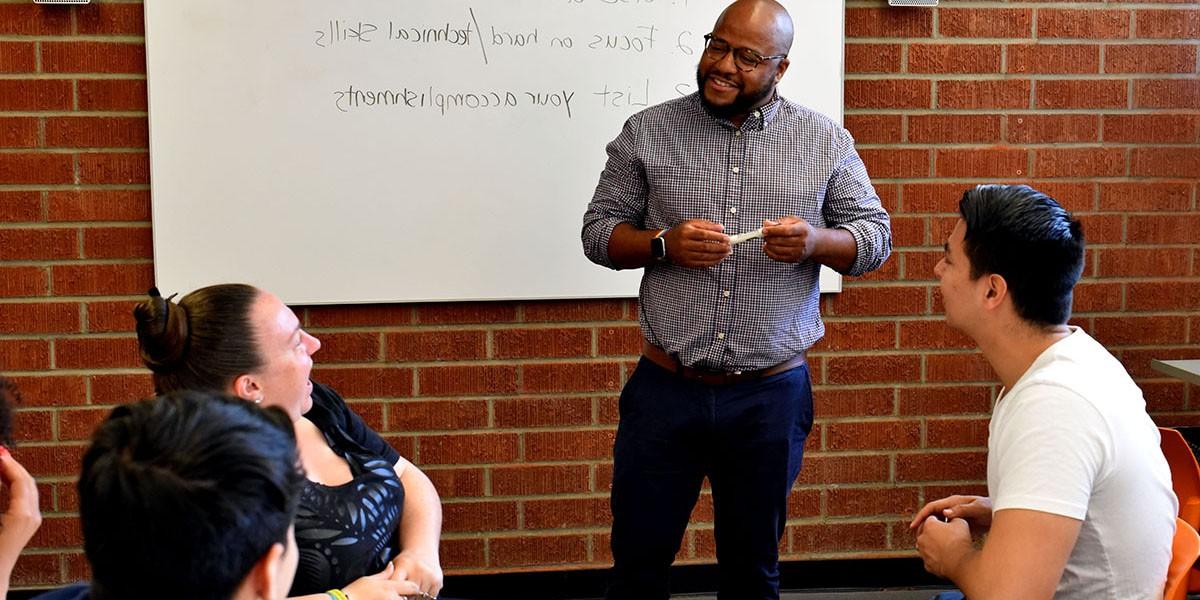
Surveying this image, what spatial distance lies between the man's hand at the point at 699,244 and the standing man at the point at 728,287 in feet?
0.04

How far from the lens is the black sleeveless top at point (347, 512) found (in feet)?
5.51

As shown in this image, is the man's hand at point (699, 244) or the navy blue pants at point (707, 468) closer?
the man's hand at point (699, 244)

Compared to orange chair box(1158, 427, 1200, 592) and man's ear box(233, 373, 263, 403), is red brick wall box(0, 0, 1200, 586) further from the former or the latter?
man's ear box(233, 373, 263, 403)

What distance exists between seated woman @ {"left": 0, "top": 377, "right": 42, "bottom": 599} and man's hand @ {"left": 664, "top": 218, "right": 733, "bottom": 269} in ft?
4.18

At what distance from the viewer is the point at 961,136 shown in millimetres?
3191

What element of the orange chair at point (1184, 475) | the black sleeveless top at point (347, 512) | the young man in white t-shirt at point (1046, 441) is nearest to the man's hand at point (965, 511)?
the young man in white t-shirt at point (1046, 441)

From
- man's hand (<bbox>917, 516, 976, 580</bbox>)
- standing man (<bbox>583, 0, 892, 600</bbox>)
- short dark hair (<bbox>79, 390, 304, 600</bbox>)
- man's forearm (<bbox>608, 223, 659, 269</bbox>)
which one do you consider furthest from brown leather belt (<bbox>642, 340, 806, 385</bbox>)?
short dark hair (<bbox>79, 390, 304, 600</bbox>)

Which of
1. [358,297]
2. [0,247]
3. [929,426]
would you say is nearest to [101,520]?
[358,297]

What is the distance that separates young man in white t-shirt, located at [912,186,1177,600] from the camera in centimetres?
140

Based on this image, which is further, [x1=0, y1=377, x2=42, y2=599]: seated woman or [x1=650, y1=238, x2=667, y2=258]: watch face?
[x1=650, y1=238, x2=667, y2=258]: watch face

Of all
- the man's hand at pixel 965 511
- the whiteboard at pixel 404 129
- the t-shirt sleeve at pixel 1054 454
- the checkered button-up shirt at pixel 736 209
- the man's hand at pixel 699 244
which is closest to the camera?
the t-shirt sleeve at pixel 1054 454

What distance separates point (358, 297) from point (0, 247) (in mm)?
900

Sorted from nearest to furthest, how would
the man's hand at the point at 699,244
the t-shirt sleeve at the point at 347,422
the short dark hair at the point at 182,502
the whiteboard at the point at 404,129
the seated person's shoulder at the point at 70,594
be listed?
the short dark hair at the point at 182,502
the seated person's shoulder at the point at 70,594
the t-shirt sleeve at the point at 347,422
the man's hand at the point at 699,244
the whiteboard at the point at 404,129

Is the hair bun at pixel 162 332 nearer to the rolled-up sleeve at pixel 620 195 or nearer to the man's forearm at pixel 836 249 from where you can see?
the rolled-up sleeve at pixel 620 195
